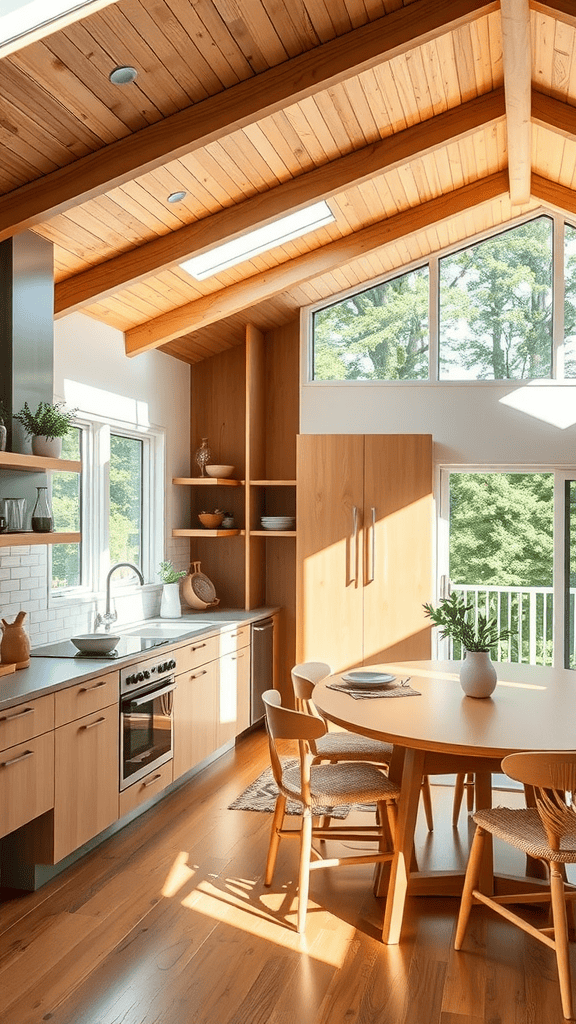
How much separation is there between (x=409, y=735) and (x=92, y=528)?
2817 millimetres

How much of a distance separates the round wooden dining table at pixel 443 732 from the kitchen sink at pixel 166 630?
1270 millimetres

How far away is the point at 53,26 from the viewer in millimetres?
2729

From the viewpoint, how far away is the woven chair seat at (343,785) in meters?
3.42

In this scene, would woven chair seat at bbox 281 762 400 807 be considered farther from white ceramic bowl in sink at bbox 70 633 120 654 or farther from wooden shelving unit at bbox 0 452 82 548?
wooden shelving unit at bbox 0 452 82 548

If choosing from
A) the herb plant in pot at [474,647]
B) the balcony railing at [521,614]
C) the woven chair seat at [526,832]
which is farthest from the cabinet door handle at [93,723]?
the balcony railing at [521,614]

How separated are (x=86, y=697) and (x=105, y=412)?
2.13m

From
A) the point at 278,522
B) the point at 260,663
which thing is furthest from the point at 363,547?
the point at 260,663

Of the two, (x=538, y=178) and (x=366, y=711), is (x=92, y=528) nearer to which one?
(x=366, y=711)

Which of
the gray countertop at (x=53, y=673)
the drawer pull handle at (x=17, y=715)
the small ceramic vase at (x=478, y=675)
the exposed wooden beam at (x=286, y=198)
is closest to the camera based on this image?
the drawer pull handle at (x=17, y=715)

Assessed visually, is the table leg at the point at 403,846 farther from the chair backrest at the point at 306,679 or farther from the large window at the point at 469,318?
the large window at the point at 469,318

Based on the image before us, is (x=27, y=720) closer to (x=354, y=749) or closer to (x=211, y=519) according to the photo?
(x=354, y=749)

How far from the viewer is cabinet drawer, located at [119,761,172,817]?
13.9 ft

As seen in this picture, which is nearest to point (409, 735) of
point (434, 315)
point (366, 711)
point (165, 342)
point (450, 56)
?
point (366, 711)

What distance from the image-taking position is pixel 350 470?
249 inches
